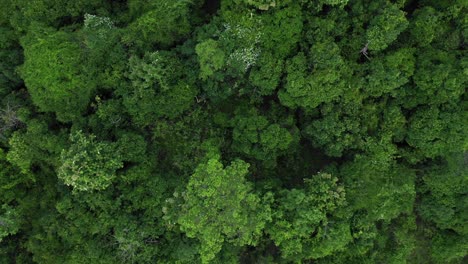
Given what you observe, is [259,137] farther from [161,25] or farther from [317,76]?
[161,25]

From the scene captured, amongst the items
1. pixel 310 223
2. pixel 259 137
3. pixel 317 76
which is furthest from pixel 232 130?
pixel 310 223

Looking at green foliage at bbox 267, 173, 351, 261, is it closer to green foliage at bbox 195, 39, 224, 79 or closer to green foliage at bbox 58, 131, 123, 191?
green foliage at bbox 195, 39, 224, 79

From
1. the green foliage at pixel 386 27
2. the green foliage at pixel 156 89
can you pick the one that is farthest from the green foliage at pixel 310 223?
the green foliage at pixel 156 89

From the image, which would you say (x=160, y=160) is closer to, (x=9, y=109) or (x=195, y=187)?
(x=195, y=187)

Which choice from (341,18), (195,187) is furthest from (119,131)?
(341,18)

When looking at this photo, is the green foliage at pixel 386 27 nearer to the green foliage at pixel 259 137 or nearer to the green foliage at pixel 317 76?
the green foliage at pixel 317 76

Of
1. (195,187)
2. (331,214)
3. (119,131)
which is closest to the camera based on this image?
(195,187)

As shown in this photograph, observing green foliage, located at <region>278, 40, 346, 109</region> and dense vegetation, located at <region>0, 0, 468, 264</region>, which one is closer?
green foliage, located at <region>278, 40, 346, 109</region>

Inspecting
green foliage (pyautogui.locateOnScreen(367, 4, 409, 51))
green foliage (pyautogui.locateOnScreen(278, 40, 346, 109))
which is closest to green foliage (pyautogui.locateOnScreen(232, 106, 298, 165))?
green foliage (pyautogui.locateOnScreen(278, 40, 346, 109))
